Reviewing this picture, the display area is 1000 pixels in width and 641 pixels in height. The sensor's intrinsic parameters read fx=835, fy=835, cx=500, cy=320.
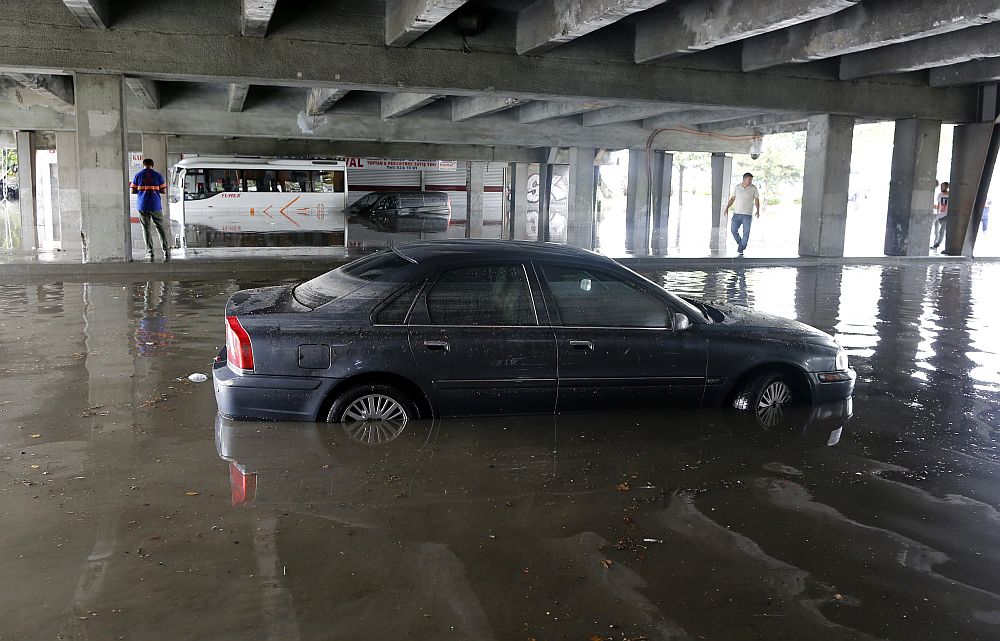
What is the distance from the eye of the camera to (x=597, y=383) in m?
5.70

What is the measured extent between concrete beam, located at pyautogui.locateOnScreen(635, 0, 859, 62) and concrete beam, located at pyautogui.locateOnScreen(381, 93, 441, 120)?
6.47 meters

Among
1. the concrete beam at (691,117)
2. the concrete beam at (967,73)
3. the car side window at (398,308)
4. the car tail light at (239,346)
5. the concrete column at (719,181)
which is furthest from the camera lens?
the concrete column at (719,181)

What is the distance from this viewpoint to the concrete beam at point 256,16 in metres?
11.9

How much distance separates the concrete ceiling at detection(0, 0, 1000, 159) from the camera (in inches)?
493

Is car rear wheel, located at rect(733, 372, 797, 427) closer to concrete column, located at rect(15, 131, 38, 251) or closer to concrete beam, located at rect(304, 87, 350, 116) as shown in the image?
concrete beam, located at rect(304, 87, 350, 116)

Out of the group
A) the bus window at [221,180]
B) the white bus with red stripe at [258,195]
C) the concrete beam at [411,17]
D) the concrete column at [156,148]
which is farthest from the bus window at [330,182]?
the concrete beam at [411,17]

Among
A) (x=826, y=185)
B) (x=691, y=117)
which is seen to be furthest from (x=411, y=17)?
(x=691, y=117)

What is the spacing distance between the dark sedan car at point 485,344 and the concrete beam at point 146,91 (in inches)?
601

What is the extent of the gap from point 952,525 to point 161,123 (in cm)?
2383

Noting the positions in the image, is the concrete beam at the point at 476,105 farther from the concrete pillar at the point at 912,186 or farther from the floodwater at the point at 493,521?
the floodwater at the point at 493,521

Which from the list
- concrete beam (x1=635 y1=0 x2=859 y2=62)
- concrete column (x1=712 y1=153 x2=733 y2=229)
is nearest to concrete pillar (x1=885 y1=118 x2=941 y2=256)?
concrete beam (x1=635 y1=0 x2=859 y2=62)

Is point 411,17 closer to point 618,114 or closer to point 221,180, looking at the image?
point 618,114

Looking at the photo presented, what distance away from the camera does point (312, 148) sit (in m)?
34.8

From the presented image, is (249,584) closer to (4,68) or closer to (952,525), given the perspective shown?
(952,525)
